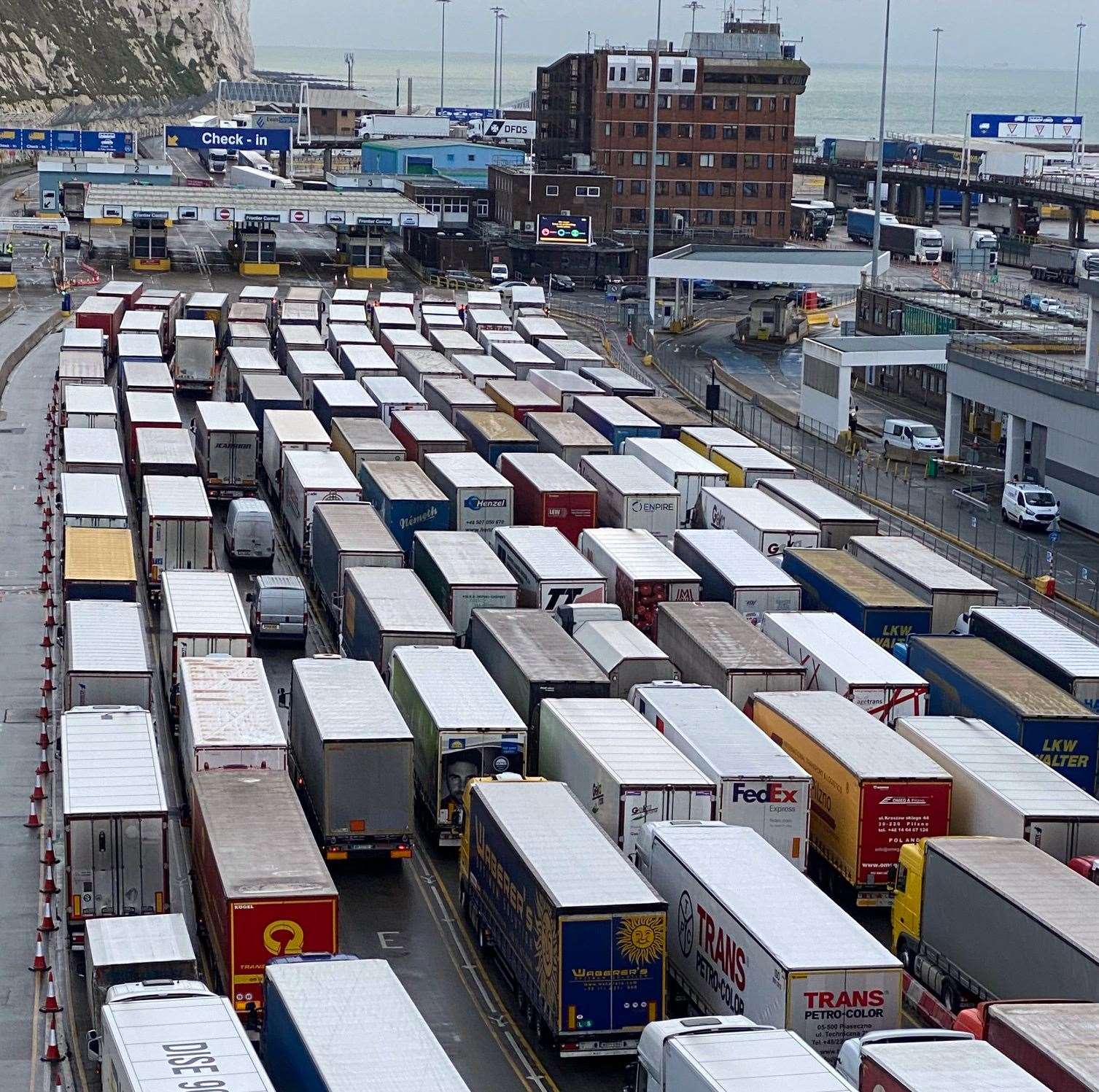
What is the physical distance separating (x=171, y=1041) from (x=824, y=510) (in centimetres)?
3450

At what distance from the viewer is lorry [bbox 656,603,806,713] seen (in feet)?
130

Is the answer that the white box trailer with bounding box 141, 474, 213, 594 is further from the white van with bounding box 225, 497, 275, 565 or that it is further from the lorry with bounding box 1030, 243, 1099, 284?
the lorry with bounding box 1030, 243, 1099, 284

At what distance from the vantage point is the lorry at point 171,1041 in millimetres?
22000

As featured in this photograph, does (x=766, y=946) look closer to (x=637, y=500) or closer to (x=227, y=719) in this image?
(x=227, y=719)

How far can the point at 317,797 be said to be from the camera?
35.0 m

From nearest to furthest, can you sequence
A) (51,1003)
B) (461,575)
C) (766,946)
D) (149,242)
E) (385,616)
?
(766,946) < (51,1003) < (385,616) < (461,575) < (149,242)

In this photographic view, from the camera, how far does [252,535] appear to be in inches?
2151

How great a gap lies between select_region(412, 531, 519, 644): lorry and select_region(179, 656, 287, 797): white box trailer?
6.83 meters

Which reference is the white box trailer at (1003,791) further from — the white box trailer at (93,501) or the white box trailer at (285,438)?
the white box trailer at (285,438)

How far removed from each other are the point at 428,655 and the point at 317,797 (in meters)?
5.27

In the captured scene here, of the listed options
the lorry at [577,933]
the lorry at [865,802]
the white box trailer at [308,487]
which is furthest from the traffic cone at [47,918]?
the white box trailer at [308,487]

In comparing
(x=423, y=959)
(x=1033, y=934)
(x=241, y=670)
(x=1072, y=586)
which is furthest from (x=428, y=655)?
(x=1072, y=586)

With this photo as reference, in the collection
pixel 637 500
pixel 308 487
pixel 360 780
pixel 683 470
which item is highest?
pixel 308 487

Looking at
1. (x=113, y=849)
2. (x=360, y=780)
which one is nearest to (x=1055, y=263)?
(x=360, y=780)
